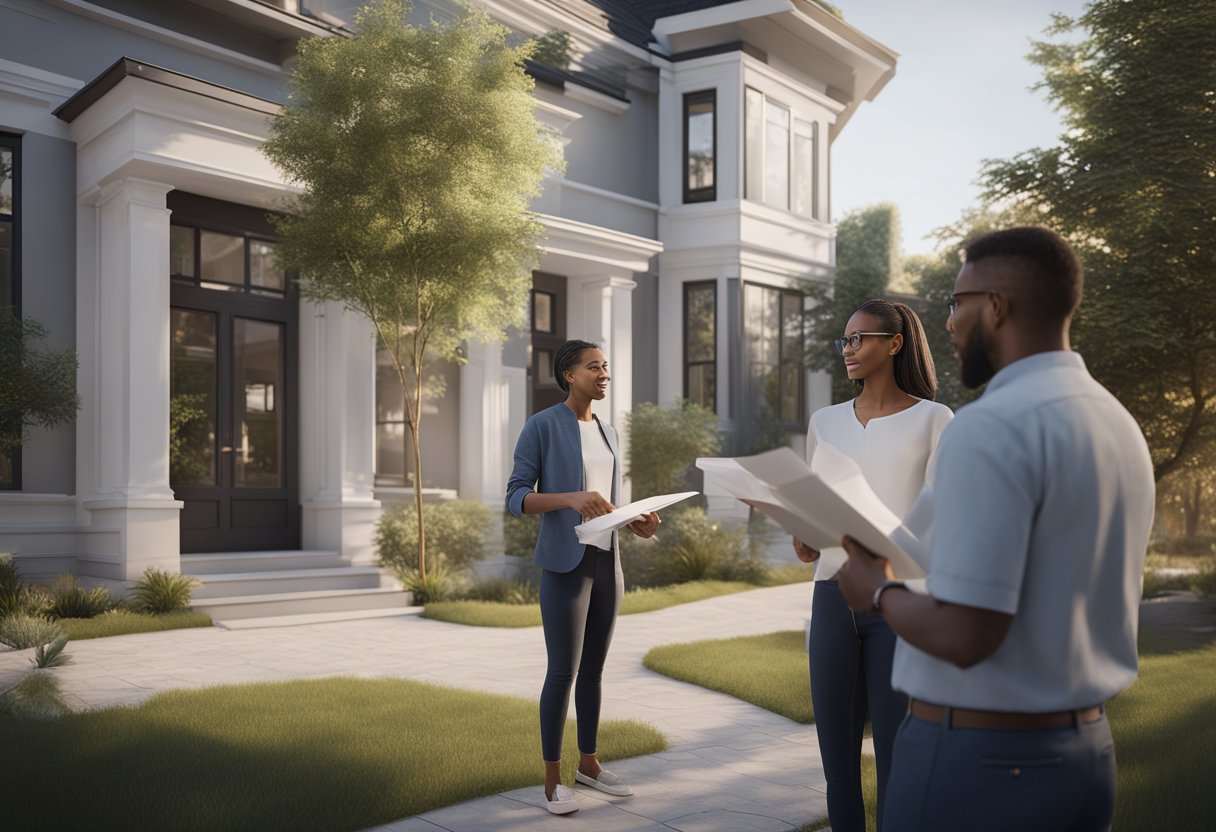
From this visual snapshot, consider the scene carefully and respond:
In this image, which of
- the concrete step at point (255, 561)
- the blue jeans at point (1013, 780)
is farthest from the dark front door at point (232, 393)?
the blue jeans at point (1013, 780)

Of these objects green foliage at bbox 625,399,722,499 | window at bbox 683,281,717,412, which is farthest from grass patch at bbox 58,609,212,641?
window at bbox 683,281,717,412

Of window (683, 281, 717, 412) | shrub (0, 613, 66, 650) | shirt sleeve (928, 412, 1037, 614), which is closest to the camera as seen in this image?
shirt sleeve (928, 412, 1037, 614)

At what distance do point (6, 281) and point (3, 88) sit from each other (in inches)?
79.5

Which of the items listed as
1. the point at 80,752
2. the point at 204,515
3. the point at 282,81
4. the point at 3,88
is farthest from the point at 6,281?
the point at 80,752

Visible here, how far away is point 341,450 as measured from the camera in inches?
535

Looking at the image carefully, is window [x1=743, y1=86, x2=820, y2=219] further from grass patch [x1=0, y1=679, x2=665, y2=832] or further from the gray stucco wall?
grass patch [x1=0, y1=679, x2=665, y2=832]

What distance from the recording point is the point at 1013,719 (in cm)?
194

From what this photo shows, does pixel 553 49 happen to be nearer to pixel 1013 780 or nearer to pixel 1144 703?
pixel 1144 703

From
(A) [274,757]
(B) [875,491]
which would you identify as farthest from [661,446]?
(B) [875,491]

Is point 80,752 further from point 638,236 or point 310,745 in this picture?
point 638,236

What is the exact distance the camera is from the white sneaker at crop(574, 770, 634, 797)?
17.1 ft

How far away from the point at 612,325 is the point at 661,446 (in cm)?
224

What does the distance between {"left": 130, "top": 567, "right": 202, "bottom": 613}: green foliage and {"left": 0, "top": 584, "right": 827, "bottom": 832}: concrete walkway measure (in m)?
0.71

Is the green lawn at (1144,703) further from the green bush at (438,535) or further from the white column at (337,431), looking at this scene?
the white column at (337,431)
